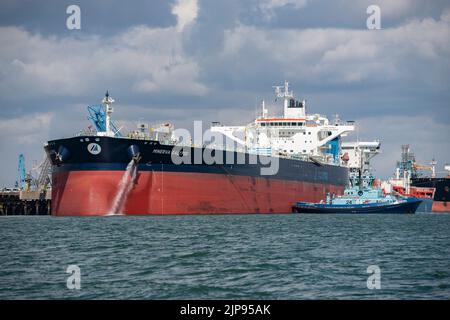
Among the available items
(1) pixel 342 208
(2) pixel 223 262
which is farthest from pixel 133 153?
(2) pixel 223 262

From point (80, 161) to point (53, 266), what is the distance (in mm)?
25405

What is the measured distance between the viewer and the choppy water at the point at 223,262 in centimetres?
1955

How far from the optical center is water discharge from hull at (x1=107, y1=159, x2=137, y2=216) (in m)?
48.6

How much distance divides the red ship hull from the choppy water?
32.1ft

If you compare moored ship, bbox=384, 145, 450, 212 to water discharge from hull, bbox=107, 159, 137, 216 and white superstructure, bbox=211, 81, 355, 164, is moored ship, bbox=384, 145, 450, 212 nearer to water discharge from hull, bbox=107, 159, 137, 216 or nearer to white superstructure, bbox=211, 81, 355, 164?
white superstructure, bbox=211, 81, 355, 164

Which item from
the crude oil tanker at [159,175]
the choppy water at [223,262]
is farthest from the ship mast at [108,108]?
the choppy water at [223,262]

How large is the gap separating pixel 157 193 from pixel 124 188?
90.5 inches

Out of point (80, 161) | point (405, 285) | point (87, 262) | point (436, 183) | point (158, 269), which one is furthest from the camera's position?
point (436, 183)

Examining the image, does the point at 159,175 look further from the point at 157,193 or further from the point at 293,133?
the point at 293,133

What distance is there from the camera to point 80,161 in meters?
→ 49.0

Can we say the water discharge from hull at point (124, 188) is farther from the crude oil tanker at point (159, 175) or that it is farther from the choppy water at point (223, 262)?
the choppy water at point (223, 262)

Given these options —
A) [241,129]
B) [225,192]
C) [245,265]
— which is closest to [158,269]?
[245,265]

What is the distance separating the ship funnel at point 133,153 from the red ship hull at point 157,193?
110 centimetres
